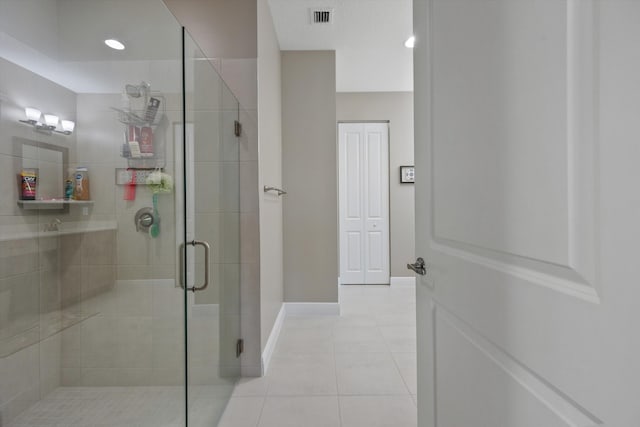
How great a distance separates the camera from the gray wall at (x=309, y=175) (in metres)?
3.31

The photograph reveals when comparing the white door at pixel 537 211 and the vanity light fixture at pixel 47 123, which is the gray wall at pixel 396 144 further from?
the vanity light fixture at pixel 47 123

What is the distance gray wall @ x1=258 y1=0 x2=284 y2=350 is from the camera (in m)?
2.20

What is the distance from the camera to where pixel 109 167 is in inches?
40.4

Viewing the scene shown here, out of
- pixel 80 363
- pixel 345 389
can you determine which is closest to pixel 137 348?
pixel 80 363

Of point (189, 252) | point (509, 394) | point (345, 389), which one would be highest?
point (189, 252)

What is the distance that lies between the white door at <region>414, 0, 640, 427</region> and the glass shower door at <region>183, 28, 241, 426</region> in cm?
103

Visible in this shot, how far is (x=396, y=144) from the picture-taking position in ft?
15.0

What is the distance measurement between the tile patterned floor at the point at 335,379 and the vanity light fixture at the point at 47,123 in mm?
1535

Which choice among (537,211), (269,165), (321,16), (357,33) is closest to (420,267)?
(537,211)

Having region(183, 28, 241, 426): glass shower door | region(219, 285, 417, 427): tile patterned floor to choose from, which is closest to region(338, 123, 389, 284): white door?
region(219, 285, 417, 427): tile patterned floor

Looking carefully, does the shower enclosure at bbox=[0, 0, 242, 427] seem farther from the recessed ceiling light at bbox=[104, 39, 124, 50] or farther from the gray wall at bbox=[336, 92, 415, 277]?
the gray wall at bbox=[336, 92, 415, 277]

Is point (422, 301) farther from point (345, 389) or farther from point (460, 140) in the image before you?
point (345, 389)

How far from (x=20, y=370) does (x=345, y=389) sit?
1591mm

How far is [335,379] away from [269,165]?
167 centimetres
